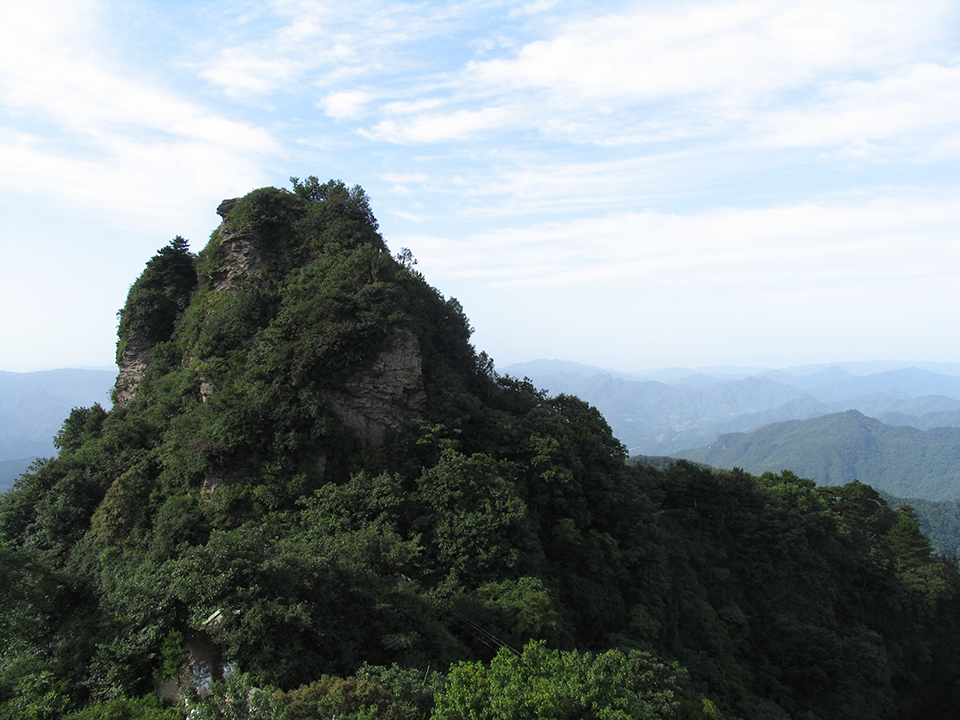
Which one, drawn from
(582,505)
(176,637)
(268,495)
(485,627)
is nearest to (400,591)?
(485,627)

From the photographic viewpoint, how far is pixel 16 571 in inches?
564

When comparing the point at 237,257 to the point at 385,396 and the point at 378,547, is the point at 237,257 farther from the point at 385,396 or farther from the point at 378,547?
the point at 378,547

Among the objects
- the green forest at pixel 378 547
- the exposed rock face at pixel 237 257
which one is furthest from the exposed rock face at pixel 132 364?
the exposed rock face at pixel 237 257

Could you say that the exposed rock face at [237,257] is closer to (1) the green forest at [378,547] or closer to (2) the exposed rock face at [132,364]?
(1) the green forest at [378,547]

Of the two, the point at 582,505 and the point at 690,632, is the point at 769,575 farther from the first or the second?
the point at 582,505

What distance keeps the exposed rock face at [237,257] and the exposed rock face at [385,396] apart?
9.64 m

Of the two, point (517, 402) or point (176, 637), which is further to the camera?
point (517, 402)

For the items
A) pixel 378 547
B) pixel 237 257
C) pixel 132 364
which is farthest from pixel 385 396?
pixel 132 364

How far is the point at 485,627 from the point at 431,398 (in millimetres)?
11096

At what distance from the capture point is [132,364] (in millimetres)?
30344

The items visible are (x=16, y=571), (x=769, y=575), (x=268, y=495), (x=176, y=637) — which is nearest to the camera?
(x=176, y=637)

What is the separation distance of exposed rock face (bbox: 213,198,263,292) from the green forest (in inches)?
4.8

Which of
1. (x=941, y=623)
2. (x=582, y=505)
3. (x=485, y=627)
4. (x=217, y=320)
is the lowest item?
(x=941, y=623)

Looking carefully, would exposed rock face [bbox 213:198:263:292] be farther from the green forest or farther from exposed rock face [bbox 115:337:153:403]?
exposed rock face [bbox 115:337:153:403]
